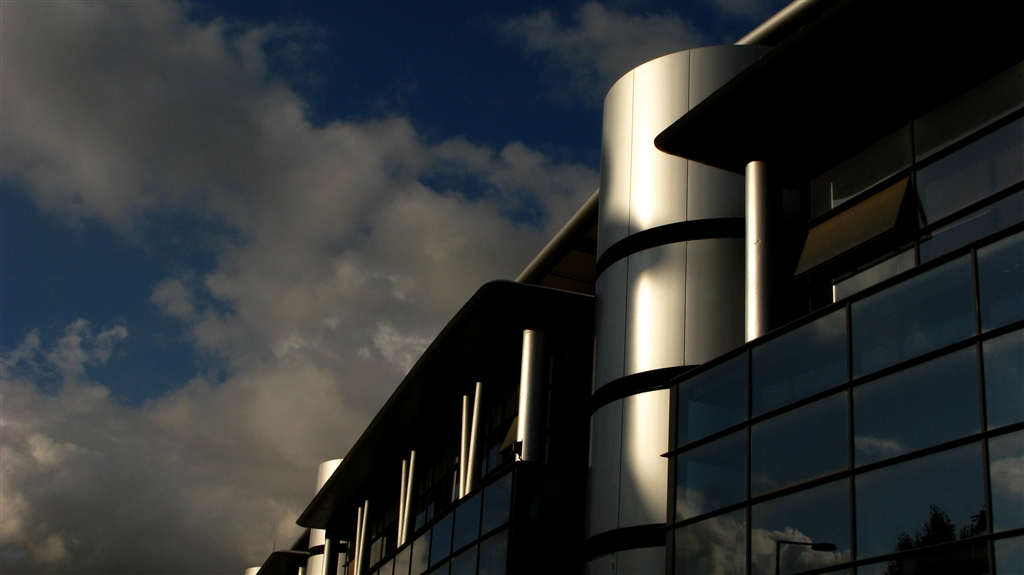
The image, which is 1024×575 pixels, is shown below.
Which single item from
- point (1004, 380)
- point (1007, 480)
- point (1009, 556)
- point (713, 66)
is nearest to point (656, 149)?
point (713, 66)

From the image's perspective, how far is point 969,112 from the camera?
60.2 feet

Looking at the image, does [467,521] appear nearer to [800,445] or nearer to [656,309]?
[656,309]

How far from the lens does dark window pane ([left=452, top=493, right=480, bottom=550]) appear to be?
89.0 feet

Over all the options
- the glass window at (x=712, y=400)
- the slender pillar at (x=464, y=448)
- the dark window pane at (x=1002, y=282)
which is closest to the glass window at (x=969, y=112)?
the dark window pane at (x=1002, y=282)

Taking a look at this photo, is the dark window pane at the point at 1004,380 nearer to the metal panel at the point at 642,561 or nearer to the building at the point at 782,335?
the building at the point at 782,335

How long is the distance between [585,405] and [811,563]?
482 inches

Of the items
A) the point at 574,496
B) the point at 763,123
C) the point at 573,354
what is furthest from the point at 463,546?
the point at 763,123

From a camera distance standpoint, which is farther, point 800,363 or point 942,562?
point 800,363

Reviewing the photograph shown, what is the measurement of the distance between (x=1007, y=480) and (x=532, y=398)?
15493mm

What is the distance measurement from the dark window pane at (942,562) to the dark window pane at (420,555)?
16698 mm

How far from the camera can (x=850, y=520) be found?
624 inches

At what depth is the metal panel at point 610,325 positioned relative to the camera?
83.0 ft

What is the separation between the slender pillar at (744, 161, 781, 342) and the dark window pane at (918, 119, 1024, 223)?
11.5 feet

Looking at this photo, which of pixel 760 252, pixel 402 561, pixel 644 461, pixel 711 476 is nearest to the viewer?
pixel 711 476
